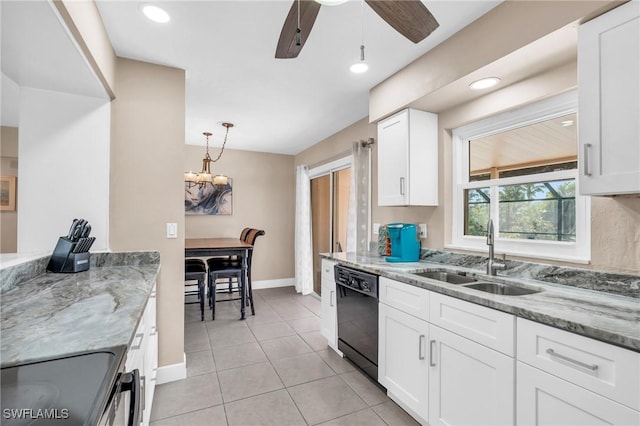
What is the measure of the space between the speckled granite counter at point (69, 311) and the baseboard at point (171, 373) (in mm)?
848

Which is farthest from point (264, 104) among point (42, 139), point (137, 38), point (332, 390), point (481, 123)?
point (332, 390)

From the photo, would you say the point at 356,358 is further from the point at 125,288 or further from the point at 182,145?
the point at 182,145

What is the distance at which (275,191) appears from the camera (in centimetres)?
551

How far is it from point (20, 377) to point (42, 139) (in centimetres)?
193

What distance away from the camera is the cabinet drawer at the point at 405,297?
178 centimetres

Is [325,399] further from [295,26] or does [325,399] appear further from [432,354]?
[295,26]

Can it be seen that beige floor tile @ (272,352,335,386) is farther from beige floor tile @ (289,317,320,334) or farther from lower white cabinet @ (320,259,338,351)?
beige floor tile @ (289,317,320,334)

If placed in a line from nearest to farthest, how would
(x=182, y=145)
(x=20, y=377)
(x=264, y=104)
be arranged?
1. (x=20, y=377)
2. (x=182, y=145)
3. (x=264, y=104)

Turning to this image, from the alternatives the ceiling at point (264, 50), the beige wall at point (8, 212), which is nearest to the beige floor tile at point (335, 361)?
the ceiling at point (264, 50)

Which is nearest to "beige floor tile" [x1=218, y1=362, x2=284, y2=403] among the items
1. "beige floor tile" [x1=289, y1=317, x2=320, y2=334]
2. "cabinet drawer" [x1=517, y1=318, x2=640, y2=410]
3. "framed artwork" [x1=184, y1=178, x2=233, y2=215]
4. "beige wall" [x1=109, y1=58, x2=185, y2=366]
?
"beige wall" [x1=109, y1=58, x2=185, y2=366]

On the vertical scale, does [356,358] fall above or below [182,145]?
below

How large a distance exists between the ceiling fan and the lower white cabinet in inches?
73.4

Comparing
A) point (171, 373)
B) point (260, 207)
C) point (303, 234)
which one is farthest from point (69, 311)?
point (260, 207)

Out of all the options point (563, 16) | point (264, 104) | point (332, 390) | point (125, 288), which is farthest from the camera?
point (264, 104)
